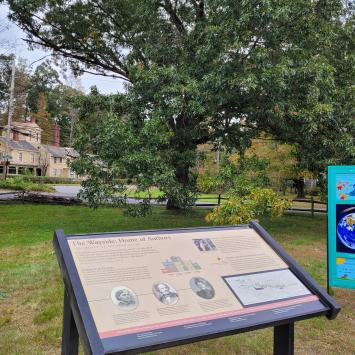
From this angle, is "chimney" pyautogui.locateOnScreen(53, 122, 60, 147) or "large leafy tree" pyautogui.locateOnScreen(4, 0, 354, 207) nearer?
"large leafy tree" pyautogui.locateOnScreen(4, 0, 354, 207)

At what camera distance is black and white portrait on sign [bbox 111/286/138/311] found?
2594mm

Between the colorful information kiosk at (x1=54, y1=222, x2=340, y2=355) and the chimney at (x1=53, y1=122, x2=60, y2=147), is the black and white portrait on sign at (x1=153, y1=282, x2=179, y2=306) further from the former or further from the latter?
the chimney at (x1=53, y1=122, x2=60, y2=147)

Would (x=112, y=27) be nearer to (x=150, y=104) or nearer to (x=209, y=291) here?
(x=150, y=104)

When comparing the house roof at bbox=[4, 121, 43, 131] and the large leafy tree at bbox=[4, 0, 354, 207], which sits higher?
→ the house roof at bbox=[4, 121, 43, 131]


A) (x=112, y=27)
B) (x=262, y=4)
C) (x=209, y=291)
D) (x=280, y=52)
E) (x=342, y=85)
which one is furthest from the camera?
(x=112, y=27)

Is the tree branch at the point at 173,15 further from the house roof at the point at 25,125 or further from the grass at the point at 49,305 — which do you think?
the house roof at the point at 25,125

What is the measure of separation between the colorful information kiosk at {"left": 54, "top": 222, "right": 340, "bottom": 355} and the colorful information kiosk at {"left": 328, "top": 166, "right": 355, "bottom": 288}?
221 cm

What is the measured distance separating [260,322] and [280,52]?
8710 mm

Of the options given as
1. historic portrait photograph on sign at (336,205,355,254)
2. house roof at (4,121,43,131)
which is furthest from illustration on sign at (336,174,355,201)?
house roof at (4,121,43,131)

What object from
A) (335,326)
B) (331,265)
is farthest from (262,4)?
(335,326)

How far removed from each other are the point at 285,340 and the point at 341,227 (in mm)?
2579

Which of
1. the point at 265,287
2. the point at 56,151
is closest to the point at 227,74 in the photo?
the point at 265,287

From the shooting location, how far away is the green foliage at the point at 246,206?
27.9ft

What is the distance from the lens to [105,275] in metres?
2.76
